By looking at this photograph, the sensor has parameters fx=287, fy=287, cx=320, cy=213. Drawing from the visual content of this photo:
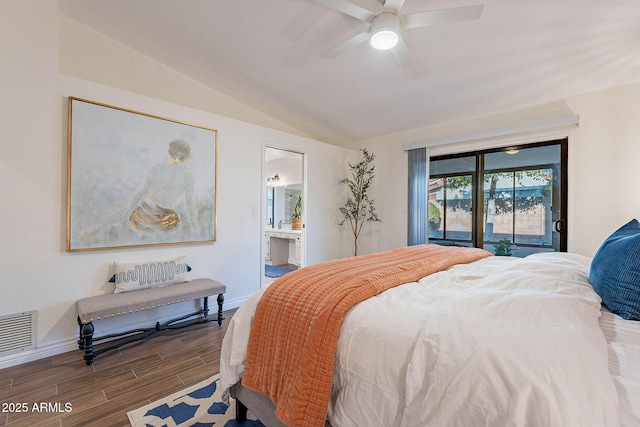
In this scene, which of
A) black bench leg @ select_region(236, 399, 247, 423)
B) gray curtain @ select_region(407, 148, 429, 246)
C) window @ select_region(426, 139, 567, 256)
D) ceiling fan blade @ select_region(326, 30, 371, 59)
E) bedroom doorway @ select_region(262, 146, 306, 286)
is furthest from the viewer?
bedroom doorway @ select_region(262, 146, 306, 286)

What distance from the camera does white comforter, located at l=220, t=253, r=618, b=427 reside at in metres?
0.70

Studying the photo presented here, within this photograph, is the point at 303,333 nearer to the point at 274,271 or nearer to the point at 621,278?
the point at 621,278

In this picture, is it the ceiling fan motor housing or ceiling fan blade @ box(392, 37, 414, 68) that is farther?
ceiling fan blade @ box(392, 37, 414, 68)

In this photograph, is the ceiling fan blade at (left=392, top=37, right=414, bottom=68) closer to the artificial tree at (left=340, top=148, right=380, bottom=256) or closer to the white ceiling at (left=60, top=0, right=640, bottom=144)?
the white ceiling at (left=60, top=0, right=640, bottom=144)

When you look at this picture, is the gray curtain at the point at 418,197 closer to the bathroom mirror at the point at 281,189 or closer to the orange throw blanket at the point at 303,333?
the orange throw blanket at the point at 303,333

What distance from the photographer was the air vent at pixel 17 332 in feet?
7.07

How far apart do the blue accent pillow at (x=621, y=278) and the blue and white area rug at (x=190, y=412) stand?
178 cm

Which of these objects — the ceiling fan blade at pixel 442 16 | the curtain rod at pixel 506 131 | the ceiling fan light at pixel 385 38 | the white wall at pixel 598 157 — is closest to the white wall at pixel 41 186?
the ceiling fan light at pixel 385 38

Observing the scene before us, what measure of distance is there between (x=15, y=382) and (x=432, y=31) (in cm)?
406

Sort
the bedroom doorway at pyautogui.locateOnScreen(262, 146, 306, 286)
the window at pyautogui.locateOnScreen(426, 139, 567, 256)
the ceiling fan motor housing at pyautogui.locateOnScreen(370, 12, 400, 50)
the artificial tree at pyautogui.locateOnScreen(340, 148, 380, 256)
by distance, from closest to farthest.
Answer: the ceiling fan motor housing at pyautogui.locateOnScreen(370, 12, 400, 50)
the window at pyautogui.locateOnScreen(426, 139, 567, 256)
the artificial tree at pyautogui.locateOnScreen(340, 148, 380, 256)
the bedroom doorway at pyautogui.locateOnScreen(262, 146, 306, 286)

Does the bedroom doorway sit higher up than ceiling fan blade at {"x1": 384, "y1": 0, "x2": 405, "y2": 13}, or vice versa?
ceiling fan blade at {"x1": 384, "y1": 0, "x2": 405, "y2": 13}

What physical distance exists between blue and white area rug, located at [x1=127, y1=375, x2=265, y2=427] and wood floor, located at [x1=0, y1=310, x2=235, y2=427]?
8cm

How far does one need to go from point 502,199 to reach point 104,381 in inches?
173

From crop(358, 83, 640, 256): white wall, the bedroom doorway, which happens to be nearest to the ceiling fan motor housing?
crop(358, 83, 640, 256): white wall
